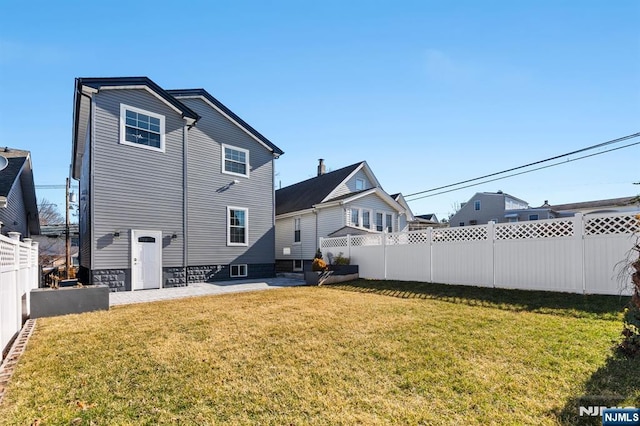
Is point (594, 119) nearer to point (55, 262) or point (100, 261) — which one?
point (100, 261)

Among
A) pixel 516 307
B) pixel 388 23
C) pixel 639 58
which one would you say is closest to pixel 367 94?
pixel 388 23

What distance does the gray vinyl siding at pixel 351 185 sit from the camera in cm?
1922

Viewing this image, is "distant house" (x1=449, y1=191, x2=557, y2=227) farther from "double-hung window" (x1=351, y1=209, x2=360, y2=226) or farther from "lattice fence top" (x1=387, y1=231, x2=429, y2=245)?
"lattice fence top" (x1=387, y1=231, x2=429, y2=245)

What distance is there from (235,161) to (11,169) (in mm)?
7608

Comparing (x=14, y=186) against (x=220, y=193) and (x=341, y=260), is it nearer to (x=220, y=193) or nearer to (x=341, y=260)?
(x=220, y=193)

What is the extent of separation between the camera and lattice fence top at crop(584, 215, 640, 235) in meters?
7.15

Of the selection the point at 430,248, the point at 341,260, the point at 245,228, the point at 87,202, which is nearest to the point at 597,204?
the point at 430,248

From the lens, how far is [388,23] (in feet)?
30.6

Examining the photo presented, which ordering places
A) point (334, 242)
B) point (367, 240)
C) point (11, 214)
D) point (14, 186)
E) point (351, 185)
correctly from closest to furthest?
point (14, 186) < point (11, 214) < point (367, 240) < point (334, 242) < point (351, 185)

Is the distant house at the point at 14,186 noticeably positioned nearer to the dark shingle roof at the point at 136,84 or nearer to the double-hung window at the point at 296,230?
the dark shingle roof at the point at 136,84

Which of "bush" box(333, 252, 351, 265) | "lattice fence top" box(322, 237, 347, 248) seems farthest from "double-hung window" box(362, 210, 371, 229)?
"bush" box(333, 252, 351, 265)

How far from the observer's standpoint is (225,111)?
14.4 m

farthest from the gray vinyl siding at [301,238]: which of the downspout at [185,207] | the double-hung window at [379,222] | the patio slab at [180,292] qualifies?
the downspout at [185,207]

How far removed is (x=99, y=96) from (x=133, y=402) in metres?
11.4
